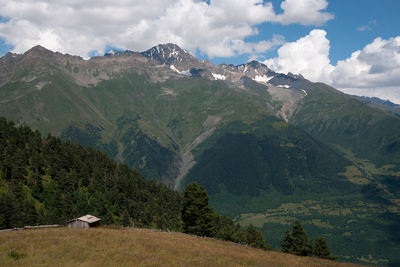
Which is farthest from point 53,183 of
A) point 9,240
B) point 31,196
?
point 9,240

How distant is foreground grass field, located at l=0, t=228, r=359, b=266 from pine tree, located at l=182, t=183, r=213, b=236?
34955mm

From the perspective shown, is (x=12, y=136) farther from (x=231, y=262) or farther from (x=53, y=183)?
(x=231, y=262)

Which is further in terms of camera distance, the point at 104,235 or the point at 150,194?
the point at 150,194

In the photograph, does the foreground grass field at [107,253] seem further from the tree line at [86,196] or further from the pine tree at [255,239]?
the pine tree at [255,239]

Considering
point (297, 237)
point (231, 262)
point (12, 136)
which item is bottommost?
point (297, 237)

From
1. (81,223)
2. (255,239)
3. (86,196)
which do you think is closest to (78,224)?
(81,223)

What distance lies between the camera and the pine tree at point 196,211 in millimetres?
79875

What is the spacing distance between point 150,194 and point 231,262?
378ft

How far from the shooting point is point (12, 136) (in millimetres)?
128250

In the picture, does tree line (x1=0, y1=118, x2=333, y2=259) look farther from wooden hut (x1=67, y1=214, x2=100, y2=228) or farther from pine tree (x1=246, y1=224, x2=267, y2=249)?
wooden hut (x1=67, y1=214, x2=100, y2=228)

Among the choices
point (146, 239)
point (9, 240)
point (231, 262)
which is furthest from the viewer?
point (146, 239)

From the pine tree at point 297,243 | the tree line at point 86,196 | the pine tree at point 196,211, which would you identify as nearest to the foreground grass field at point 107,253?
the pine tree at point 196,211

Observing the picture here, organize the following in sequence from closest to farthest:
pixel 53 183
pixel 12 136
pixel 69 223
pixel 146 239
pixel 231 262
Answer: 1. pixel 231 262
2. pixel 146 239
3. pixel 69 223
4. pixel 53 183
5. pixel 12 136

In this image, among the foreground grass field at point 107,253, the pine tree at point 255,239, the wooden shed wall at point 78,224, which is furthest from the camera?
the pine tree at point 255,239
